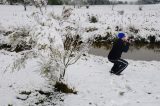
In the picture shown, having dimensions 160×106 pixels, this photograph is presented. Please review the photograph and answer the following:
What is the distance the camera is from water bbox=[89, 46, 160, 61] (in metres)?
13.3

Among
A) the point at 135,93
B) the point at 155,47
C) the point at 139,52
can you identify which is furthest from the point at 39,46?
the point at 155,47

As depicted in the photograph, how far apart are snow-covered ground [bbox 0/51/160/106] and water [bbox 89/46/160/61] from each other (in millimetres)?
3441

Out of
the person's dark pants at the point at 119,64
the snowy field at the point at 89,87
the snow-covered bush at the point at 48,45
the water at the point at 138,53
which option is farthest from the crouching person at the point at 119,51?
the water at the point at 138,53

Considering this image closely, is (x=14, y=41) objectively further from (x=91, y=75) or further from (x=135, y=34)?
(x=135, y=34)

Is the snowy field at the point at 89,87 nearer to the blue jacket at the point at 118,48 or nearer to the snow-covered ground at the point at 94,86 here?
the snow-covered ground at the point at 94,86

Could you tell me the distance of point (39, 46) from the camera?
625cm

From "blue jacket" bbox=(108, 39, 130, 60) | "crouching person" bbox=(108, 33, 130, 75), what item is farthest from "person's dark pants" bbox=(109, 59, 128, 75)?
"blue jacket" bbox=(108, 39, 130, 60)

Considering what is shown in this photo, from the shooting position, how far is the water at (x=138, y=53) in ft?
43.6

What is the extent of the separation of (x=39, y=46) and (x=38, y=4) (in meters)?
1.32

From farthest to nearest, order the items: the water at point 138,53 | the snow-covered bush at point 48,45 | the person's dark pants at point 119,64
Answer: the water at point 138,53, the person's dark pants at point 119,64, the snow-covered bush at point 48,45

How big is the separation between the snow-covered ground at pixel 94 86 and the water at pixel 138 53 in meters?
3.44

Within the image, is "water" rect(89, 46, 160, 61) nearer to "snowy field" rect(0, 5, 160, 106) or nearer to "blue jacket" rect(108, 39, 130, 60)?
"snowy field" rect(0, 5, 160, 106)

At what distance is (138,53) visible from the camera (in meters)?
14.3

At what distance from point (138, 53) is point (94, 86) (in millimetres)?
7385
